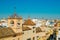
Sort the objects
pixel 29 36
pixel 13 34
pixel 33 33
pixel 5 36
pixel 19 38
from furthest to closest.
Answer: pixel 33 33, pixel 29 36, pixel 19 38, pixel 13 34, pixel 5 36

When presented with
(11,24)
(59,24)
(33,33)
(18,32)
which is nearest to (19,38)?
(18,32)

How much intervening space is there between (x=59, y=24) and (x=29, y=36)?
18.6ft

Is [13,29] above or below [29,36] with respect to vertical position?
above

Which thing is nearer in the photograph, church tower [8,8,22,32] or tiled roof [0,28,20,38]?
tiled roof [0,28,20,38]

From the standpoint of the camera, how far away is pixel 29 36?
23.9 m

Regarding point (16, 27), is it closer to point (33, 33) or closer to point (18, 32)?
point (18, 32)

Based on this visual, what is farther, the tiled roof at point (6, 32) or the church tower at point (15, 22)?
the church tower at point (15, 22)

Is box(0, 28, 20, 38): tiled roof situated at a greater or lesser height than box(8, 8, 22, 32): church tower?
lesser

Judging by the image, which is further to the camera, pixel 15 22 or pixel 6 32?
pixel 15 22

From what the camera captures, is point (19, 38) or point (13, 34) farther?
point (19, 38)

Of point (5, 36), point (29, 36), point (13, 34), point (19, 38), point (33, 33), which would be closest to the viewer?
point (5, 36)

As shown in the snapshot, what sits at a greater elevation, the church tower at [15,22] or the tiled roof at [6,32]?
the church tower at [15,22]

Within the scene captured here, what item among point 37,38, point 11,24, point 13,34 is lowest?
point 37,38

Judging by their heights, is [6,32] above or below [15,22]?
below
